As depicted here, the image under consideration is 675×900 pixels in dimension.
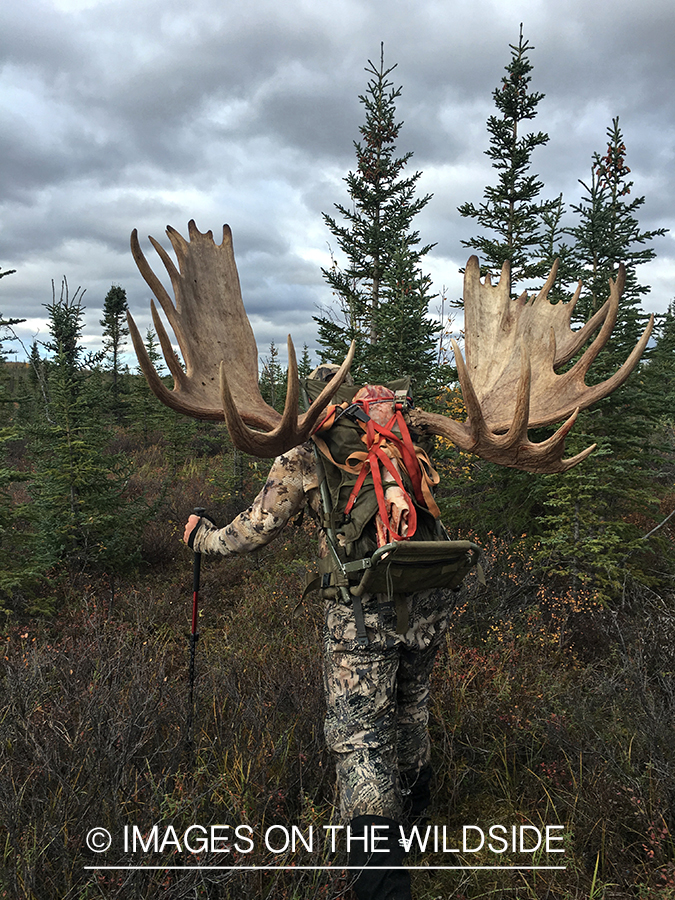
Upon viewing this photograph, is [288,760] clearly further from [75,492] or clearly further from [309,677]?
[75,492]

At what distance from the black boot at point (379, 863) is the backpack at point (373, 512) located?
2.59 ft

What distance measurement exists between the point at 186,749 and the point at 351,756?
1199 millimetres

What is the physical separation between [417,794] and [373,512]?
5.77ft

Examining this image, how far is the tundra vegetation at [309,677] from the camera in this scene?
7.49 feet

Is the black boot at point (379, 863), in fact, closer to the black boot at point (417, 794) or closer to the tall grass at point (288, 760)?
the tall grass at point (288, 760)

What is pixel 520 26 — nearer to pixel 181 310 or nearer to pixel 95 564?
pixel 181 310

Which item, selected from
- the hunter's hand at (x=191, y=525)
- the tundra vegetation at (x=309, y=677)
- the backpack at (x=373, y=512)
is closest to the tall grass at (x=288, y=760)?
the tundra vegetation at (x=309, y=677)

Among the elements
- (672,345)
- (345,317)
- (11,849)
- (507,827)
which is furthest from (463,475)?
(11,849)

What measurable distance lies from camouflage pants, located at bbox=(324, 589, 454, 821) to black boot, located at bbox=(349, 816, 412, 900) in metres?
0.05

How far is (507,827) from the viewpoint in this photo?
2828 mm

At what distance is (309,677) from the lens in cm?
370

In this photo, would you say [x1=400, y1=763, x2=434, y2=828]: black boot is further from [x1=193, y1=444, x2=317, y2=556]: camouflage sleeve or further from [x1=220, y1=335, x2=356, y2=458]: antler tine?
[x1=220, y1=335, x2=356, y2=458]: antler tine

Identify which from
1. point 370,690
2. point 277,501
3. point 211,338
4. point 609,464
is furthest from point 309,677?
point 609,464

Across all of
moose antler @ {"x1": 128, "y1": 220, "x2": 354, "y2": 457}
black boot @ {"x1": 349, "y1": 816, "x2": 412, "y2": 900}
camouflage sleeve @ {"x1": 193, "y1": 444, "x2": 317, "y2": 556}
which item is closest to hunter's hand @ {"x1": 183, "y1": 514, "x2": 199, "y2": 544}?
camouflage sleeve @ {"x1": 193, "y1": 444, "x2": 317, "y2": 556}
